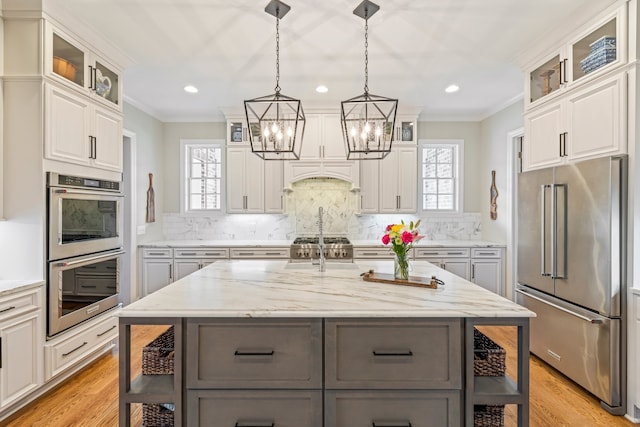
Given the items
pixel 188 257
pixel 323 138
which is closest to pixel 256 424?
pixel 188 257

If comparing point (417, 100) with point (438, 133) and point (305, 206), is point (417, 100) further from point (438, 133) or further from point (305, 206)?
point (305, 206)

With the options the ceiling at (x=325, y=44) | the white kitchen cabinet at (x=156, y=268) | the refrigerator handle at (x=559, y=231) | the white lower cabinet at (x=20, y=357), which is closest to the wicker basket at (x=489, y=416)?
the refrigerator handle at (x=559, y=231)

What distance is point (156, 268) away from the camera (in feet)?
15.5

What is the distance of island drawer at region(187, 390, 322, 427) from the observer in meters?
1.66

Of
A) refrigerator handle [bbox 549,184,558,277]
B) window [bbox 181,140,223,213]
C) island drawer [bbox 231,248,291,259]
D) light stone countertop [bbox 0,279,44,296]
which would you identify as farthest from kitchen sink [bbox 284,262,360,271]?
window [bbox 181,140,223,213]

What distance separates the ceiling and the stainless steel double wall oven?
53.0 inches

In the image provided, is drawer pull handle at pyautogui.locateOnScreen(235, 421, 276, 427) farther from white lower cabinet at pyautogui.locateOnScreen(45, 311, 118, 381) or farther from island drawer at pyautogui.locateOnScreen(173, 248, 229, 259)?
island drawer at pyautogui.locateOnScreen(173, 248, 229, 259)

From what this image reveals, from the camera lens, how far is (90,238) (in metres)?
2.97

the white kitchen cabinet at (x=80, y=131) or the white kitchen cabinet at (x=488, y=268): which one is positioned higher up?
the white kitchen cabinet at (x=80, y=131)

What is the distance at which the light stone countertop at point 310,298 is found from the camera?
5.36ft

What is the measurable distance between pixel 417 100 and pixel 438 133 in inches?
35.1

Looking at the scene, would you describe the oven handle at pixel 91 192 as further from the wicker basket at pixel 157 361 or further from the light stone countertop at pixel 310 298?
the wicker basket at pixel 157 361

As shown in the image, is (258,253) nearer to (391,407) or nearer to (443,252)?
(443,252)

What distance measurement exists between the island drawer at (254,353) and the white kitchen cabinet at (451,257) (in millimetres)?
3350
